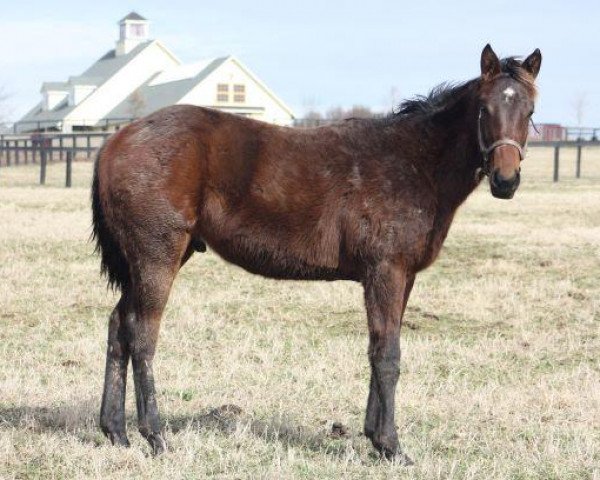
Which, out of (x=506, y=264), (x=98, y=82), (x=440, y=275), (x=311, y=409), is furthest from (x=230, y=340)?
(x=98, y=82)

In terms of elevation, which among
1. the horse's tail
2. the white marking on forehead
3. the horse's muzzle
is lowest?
the horse's tail

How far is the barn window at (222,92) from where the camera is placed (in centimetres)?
6331

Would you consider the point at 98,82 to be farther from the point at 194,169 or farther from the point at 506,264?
the point at 194,169

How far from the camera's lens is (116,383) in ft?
17.6

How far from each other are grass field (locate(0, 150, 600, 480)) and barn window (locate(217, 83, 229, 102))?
5116 cm

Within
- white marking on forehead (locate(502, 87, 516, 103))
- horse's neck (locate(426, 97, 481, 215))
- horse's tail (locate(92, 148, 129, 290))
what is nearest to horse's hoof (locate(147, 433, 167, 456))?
horse's tail (locate(92, 148, 129, 290))

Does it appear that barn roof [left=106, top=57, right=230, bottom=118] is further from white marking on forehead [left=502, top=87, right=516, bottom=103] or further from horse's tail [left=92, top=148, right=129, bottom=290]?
white marking on forehead [left=502, top=87, right=516, bottom=103]

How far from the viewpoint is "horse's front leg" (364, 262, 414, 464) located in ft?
16.8

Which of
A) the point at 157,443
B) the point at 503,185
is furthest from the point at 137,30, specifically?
the point at 503,185

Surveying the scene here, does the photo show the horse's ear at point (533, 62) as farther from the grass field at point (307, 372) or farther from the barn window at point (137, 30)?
the barn window at point (137, 30)

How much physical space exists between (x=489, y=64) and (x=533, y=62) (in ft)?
1.00

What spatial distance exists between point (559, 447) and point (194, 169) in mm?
2762

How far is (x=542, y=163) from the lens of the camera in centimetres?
4491

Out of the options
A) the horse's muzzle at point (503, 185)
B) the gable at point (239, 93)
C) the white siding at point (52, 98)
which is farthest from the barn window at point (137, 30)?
the horse's muzzle at point (503, 185)
